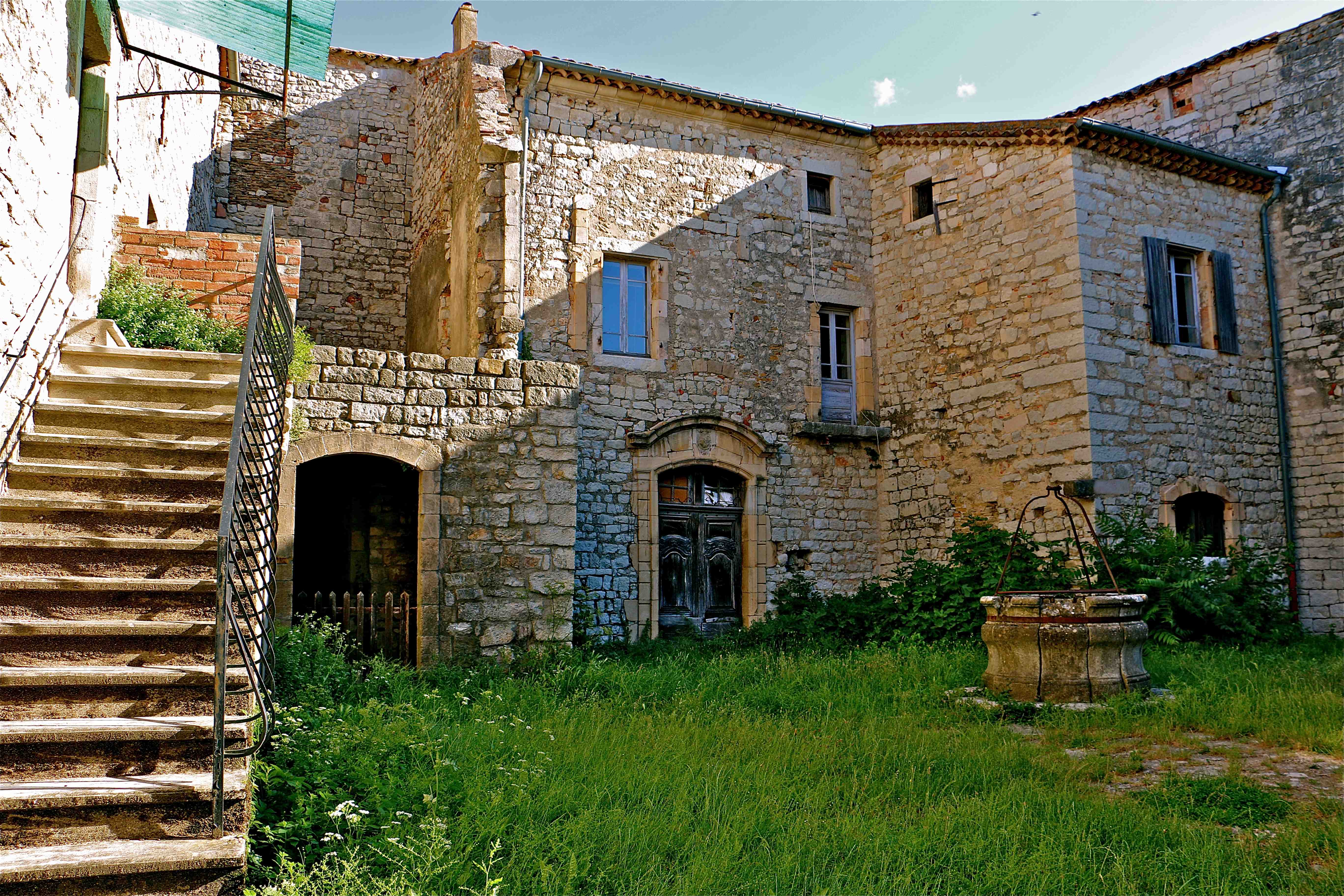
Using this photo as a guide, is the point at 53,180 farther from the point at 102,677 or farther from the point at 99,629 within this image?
the point at 102,677

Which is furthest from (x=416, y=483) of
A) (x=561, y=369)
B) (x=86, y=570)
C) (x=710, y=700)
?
(x=86, y=570)

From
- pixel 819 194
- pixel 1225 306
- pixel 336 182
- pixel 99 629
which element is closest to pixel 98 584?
pixel 99 629

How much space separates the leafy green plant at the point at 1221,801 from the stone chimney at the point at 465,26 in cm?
1150

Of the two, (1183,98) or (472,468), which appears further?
(1183,98)

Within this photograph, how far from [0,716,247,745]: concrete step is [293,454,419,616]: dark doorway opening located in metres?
5.22

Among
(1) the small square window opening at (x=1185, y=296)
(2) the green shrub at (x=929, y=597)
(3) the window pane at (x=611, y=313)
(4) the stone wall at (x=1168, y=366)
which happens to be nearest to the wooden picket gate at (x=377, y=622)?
(3) the window pane at (x=611, y=313)

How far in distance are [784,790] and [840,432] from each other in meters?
8.25

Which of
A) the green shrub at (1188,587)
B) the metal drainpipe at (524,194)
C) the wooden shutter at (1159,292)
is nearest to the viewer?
the green shrub at (1188,587)

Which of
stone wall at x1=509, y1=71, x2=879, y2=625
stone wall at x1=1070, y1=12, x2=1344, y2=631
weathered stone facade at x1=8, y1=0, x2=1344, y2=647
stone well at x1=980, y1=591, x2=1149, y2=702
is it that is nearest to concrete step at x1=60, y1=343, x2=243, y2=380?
weathered stone facade at x1=8, y1=0, x2=1344, y2=647

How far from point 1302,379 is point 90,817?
14.0 metres

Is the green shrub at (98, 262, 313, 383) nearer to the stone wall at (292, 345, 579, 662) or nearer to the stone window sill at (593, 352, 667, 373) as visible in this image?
the stone wall at (292, 345, 579, 662)

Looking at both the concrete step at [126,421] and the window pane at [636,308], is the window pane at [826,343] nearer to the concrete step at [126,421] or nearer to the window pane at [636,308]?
the window pane at [636,308]

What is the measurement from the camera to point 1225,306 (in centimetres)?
1237

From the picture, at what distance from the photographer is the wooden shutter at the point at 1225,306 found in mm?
12289
